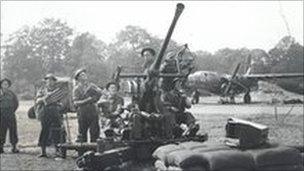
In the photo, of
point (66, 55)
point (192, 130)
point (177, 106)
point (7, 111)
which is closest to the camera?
point (192, 130)

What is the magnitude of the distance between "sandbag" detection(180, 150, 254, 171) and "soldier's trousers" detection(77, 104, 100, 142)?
7183mm

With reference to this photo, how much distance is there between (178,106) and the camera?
12.6 metres

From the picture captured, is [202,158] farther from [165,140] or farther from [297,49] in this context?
[297,49]

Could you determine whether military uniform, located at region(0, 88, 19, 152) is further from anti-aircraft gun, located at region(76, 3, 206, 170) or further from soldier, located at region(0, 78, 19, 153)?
anti-aircraft gun, located at region(76, 3, 206, 170)

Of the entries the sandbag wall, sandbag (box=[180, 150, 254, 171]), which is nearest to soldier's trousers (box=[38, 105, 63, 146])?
the sandbag wall

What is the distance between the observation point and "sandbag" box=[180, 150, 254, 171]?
882 cm

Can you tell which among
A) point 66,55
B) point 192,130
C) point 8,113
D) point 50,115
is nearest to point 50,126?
point 50,115

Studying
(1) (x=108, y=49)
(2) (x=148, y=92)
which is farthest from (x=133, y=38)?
(2) (x=148, y=92)

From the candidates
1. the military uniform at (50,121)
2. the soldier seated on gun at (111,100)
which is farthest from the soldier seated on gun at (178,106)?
the military uniform at (50,121)

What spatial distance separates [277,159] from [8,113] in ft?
32.1

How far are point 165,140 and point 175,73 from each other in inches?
57.4

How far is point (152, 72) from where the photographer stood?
12.2 metres

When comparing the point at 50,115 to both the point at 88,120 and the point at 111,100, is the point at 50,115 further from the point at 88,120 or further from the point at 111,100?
the point at 111,100

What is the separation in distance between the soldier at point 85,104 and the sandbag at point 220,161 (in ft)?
23.6
